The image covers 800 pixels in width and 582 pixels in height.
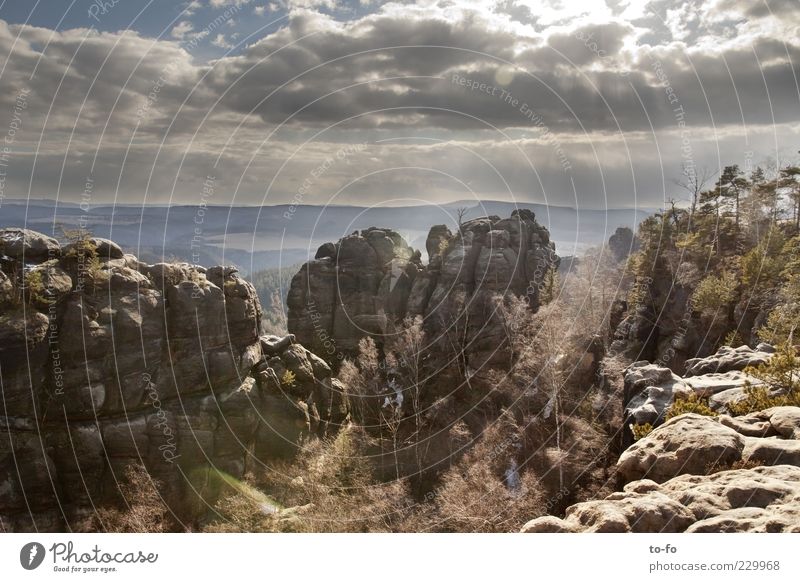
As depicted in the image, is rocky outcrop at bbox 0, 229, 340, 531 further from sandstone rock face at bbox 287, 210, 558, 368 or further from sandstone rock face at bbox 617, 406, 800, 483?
sandstone rock face at bbox 617, 406, 800, 483

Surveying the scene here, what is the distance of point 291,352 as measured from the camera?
4356cm

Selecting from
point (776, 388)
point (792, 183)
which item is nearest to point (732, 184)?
point (792, 183)

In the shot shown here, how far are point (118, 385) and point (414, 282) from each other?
41.1 m

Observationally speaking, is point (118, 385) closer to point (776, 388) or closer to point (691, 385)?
point (691, 385)

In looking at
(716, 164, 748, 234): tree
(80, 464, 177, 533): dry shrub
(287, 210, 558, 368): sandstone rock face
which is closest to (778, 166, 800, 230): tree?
(716, 164, 748, 234): tree

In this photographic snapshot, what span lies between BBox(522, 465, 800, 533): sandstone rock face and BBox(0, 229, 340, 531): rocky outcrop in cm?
2790

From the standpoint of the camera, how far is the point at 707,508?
12078 mm

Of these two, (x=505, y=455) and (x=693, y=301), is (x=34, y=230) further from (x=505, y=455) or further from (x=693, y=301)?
(x=693, y=301)

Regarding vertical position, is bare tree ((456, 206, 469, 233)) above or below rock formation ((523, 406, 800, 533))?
above

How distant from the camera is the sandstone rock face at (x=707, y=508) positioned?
37.5ft

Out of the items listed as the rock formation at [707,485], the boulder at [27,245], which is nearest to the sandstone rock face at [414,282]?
the boulder at [27,245]

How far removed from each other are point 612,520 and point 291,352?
113 feet

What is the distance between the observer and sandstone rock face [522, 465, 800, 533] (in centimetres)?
1142
